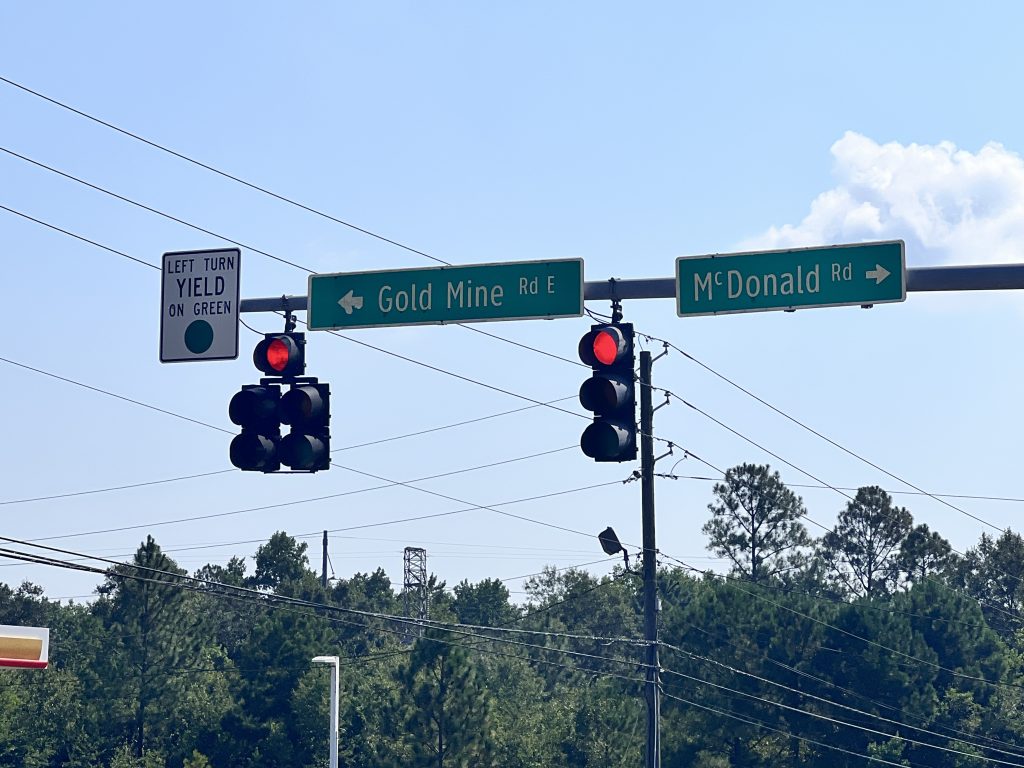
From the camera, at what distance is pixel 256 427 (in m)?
14.4

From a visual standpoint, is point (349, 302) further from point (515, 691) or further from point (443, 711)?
point (515, 691)

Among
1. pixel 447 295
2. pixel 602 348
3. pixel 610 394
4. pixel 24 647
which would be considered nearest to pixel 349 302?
pixel 447 295

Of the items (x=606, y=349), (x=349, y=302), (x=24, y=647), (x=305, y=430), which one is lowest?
(x=24, y=647)

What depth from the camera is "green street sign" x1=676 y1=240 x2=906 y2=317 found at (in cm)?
1362

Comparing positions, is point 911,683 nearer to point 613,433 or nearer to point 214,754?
point 214,754

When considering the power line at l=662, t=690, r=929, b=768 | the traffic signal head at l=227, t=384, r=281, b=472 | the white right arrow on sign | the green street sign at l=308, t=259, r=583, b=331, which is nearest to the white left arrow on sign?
the green street sign at l=308, t=259, r=583, b=331

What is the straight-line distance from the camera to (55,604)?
13575 centimetres

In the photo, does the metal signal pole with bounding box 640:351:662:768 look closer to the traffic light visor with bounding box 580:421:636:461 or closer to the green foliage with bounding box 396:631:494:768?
the traffic light visor with bounding box 580:421:636:461

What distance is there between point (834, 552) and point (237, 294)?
4317 inches

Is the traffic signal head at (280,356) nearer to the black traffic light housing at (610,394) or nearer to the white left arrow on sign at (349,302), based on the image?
the white left arrow on sign at (349,302)

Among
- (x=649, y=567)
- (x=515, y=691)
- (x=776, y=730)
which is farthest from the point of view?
(x=515, y=691)

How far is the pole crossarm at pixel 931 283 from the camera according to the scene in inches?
513

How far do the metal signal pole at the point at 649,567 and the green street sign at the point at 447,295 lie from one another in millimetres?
20287

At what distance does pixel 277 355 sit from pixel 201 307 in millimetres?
1078
